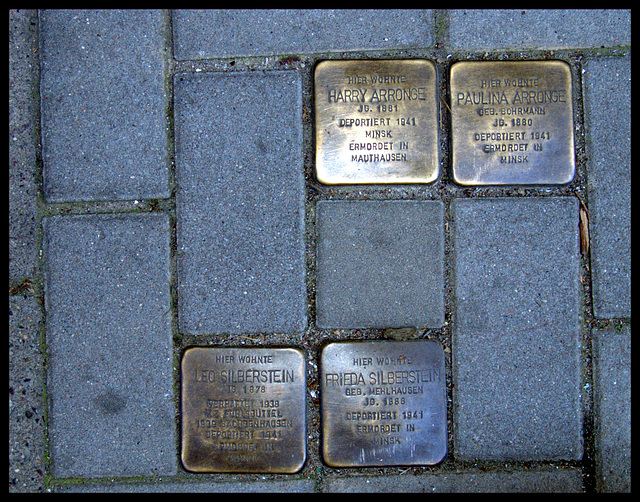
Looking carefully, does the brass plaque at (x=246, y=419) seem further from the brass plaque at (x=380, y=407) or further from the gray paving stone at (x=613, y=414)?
the gray paving stone at (x=613, y=414)

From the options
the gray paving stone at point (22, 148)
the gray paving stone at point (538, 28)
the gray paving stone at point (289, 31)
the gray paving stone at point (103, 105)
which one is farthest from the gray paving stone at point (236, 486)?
the gray paving stone at point (538, 28)

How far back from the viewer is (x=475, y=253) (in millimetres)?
1258

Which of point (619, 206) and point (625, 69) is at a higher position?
point (625, 69)

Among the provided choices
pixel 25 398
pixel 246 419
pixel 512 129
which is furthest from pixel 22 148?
pixel 512 129

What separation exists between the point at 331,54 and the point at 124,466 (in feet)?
5.02

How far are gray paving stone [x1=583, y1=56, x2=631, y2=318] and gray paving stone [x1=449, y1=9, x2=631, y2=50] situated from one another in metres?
0.13

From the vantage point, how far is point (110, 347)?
1.25 m

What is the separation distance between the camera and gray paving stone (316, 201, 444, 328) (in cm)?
124

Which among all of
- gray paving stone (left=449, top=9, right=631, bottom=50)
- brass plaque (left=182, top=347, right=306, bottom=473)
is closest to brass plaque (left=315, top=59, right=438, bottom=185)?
gray paving stone (left=449, top=9, right=631, bottom=50)

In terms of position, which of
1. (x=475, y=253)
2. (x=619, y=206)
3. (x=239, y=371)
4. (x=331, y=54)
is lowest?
(x=239, y=371)

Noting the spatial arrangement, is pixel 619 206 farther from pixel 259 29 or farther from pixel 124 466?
pixel 124 466

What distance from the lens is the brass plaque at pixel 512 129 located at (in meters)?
1.23

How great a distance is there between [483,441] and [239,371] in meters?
0.83
